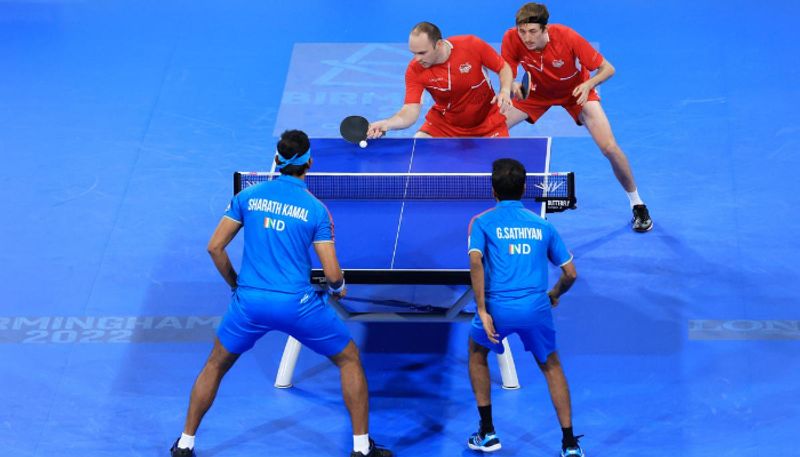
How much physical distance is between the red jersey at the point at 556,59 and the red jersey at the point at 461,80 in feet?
0.85

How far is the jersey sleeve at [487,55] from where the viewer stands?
9.23 metres

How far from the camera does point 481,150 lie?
875 cm

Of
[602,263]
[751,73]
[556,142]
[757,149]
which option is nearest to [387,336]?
[602,263]

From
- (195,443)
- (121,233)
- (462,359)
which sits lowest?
(195,443)

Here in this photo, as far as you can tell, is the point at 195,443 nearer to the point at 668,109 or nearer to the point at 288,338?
the point at 288,338

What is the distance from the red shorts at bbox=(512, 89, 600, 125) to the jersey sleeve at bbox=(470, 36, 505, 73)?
0.58 m

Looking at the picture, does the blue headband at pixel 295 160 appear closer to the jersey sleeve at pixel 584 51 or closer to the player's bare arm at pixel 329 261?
the player's bare arm at pixel 329 261

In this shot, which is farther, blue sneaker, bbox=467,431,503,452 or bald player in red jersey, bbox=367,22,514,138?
bald player in red jersey, bbox=367,22,514,138

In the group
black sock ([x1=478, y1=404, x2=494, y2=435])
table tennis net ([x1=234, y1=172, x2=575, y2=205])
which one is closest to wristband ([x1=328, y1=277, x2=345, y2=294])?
black sock ([x1=478, y1=404, x2=494, y2=435])

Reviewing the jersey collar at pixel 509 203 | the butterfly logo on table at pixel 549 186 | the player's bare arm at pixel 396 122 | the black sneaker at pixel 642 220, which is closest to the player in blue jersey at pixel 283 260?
the jersey collar at pixel 509 203

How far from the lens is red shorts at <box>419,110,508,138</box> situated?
31.4 feet

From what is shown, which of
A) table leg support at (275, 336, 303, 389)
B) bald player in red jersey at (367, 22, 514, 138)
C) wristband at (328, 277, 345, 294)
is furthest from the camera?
bald player in red jersey at (367, 22, 514, 138)

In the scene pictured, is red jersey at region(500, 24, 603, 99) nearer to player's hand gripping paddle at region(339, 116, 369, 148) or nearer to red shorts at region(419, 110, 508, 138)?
red shorts at region(419, 110, 508, 138)

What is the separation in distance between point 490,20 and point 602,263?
4.58 meters
